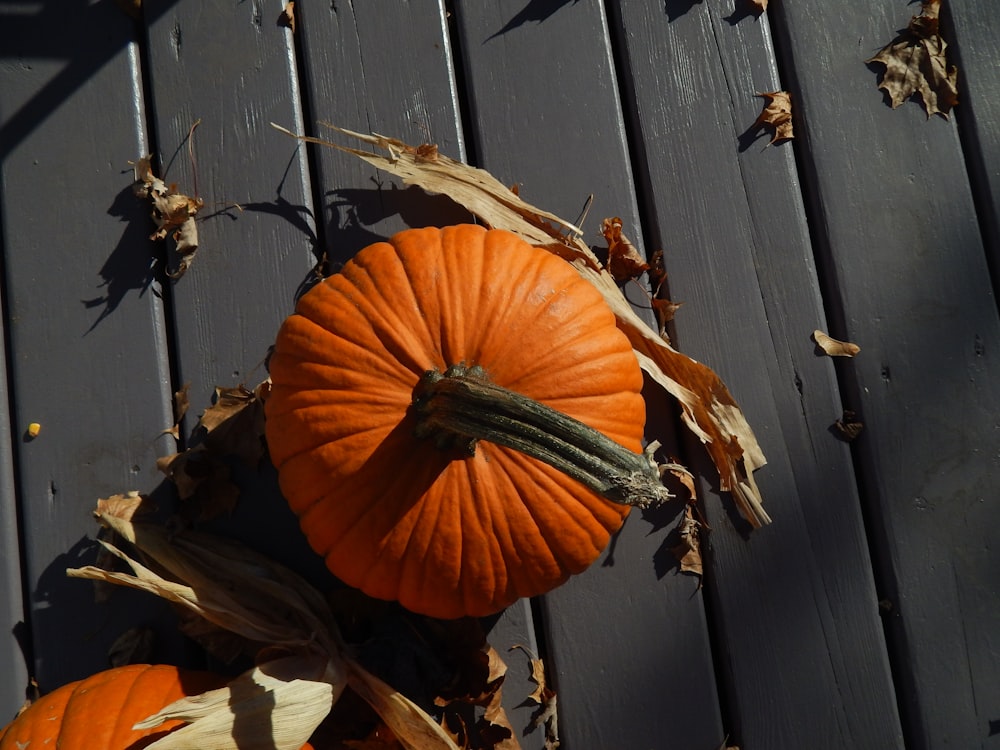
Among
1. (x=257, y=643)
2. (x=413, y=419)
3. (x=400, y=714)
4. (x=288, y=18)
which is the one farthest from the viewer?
(x=288, y=18)

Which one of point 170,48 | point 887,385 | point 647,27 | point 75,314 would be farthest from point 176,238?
point 887,385

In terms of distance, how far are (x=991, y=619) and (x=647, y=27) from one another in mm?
1537

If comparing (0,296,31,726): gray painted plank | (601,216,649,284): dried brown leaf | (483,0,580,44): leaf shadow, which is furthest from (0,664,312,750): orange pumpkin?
(483,0,580,44): leaf shadow

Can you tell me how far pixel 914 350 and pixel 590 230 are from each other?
0.78 m

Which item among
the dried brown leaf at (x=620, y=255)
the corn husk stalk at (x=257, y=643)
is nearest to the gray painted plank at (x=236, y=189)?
the corn husk stalk at (x=257, y=643)

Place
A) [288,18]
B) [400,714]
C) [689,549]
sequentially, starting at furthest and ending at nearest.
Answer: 1. [288,18]
2. [689,549]
3. [400,714]

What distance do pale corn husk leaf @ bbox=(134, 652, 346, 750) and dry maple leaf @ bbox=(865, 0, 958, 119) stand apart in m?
1.80

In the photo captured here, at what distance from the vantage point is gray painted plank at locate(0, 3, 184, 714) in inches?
61.3

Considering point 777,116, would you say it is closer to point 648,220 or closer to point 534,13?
point 648,220

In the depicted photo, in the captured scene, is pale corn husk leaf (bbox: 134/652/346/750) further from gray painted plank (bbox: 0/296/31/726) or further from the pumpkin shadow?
the pumpkin shadow

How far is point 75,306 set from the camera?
1.64 m

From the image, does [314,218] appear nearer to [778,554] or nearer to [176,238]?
[176,238]

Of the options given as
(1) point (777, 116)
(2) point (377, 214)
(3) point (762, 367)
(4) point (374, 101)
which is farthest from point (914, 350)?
(4) point (374, 101)

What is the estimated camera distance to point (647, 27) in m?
1.73
